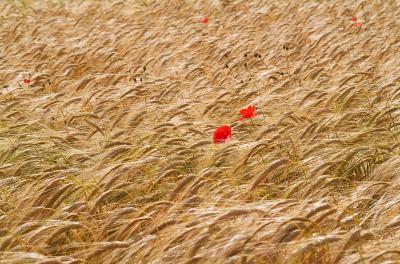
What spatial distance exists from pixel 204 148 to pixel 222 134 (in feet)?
0.47

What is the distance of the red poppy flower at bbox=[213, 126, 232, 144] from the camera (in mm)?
3893

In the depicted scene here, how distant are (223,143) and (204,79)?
7.00ft

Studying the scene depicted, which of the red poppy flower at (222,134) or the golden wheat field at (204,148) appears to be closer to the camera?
the golden wheat field at (204,148)

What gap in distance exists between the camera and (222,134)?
389cm

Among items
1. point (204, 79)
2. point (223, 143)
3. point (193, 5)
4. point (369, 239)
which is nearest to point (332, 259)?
point (369, 239)

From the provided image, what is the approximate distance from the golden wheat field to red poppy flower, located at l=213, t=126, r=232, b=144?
3cm

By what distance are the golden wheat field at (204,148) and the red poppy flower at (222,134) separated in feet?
0.11

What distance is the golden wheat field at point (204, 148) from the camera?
2746mm

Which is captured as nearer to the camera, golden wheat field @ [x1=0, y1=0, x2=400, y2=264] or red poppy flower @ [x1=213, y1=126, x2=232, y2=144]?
golden wheat field @ [x1=0, y1=0, x2=400, y2=264]

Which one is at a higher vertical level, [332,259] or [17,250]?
[17,250]

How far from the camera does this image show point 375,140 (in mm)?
4062

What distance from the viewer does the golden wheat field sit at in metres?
2.75

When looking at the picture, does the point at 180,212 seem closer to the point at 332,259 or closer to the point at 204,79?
the point at 332,259

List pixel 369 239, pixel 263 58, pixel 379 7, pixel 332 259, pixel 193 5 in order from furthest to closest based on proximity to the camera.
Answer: pixel 193 5
pixel 379 7
pixel 263 58
pixel 369 239
pixel 332 259
